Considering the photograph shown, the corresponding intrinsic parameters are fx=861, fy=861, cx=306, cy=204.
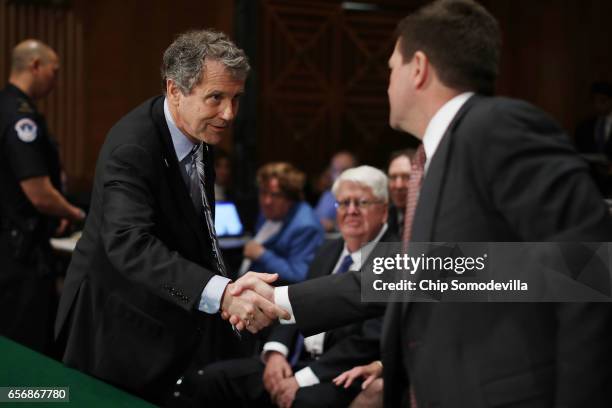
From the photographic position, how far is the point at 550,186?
145cm

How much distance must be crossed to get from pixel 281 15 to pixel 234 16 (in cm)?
61

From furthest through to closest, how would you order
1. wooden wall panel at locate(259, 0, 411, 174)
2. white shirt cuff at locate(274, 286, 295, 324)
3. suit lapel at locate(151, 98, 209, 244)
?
1. wooden wall panel at locate(259, 0, 411, 174)
2. suit lapel at locate(151, 98, 209, 244)
3. white shirt cuff at locate(274, 286, 295, 324)

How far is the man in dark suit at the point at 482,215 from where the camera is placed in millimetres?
1463

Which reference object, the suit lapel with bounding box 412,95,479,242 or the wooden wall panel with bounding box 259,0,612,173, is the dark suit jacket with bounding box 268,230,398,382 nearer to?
the suit lapel with bounding box 412,95,479,242

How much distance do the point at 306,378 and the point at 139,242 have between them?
1248 mm

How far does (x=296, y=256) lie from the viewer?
14.6 feet

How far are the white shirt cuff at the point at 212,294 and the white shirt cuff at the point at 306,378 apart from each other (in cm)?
108

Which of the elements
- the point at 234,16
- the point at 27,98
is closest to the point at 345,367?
the point at 27,98

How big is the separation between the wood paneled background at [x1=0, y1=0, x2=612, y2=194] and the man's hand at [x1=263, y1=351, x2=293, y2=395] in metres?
4.66

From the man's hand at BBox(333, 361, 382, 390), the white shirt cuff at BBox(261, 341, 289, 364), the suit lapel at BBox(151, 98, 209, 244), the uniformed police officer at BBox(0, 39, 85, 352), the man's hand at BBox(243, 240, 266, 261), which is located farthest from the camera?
the man's hand at BBox(243, 240, 266, 261)

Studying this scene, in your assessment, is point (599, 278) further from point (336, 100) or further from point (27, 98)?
point (336, 100)

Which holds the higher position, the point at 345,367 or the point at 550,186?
the point at 550,186

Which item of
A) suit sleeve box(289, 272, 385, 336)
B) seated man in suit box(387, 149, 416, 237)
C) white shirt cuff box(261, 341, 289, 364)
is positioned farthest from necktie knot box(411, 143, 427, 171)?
seated man in suit box(387, 149, 416, 237)

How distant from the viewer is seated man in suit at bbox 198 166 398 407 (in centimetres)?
309
